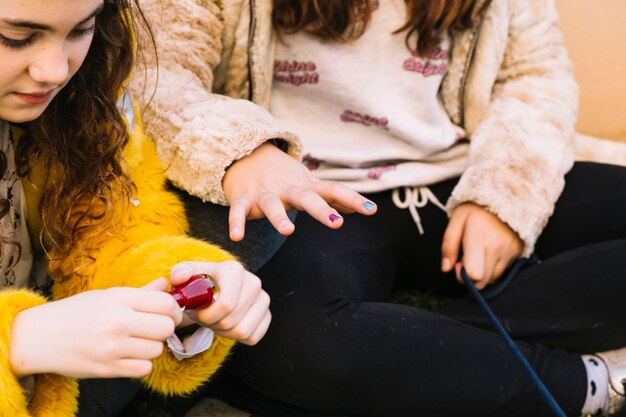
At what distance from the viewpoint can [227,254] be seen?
107 cm

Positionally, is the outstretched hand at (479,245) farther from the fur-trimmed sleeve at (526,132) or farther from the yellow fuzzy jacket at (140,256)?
the yellow fuzzy jacket at (140,256)

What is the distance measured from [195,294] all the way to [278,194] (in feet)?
0.82

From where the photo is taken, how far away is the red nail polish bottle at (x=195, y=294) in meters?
0.89

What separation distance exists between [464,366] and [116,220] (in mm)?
585

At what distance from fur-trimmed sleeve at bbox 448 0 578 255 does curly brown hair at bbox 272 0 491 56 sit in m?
0.12

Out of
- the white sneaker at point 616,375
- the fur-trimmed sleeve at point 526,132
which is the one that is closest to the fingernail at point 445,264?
the fur-trimmed sleeve at point 526,132

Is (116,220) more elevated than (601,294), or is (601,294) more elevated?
(116,220)

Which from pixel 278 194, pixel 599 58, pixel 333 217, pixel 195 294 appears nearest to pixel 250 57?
pixel 278 194

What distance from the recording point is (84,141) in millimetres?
1077

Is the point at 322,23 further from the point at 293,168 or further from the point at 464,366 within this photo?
the point at 464,366

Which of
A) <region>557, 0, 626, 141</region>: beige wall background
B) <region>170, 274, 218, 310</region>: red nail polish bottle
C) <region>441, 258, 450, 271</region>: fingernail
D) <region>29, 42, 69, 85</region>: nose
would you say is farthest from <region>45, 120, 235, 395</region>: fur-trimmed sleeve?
<region>557, 0, 626, 141</region>: beige wall background

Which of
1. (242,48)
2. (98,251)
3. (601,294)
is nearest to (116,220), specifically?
(98,251)

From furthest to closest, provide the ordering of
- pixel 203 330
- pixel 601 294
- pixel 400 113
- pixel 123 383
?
pixel 400 113
pixel 601 294
pixel 123 383
pixel 203 330

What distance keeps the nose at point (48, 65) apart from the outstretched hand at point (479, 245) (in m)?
0.79
